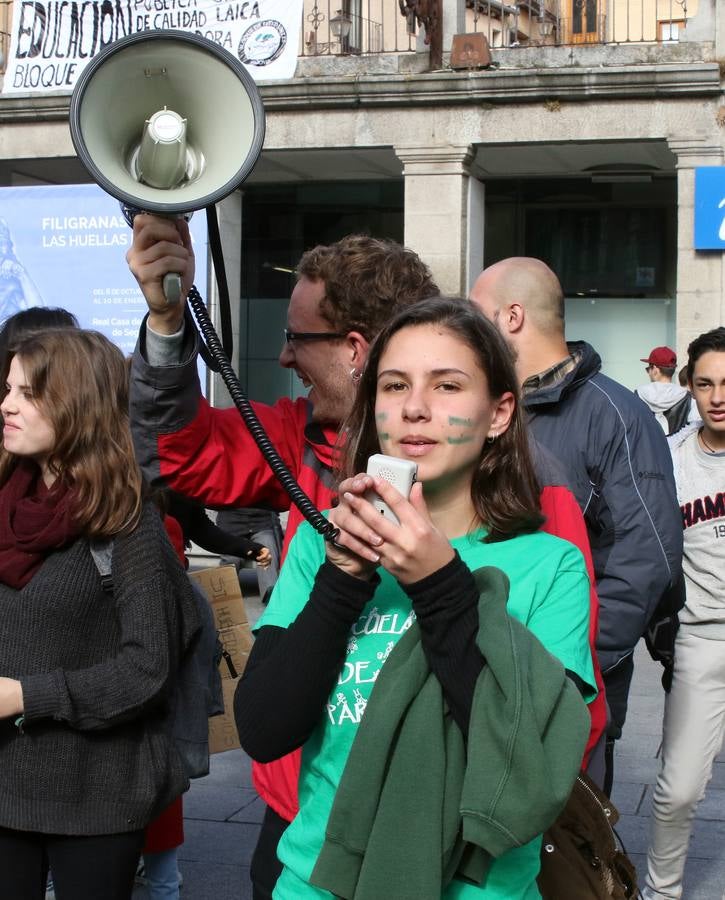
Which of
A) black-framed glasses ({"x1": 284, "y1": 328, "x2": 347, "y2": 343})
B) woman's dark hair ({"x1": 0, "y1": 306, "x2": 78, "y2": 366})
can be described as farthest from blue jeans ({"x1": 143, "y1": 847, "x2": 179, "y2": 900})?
black-framed glasses ({"x1": 284, "y1": 328, "x2": 347, "y2": 343})

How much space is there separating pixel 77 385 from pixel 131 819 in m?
1.03

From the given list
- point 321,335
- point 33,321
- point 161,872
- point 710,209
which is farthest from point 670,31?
point 321,335

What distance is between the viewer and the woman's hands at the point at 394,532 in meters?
1.81

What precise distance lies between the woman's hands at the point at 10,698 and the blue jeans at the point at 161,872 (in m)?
1.51

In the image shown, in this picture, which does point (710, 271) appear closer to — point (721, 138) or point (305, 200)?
point (721, 138)

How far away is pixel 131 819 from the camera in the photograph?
2.91 meters

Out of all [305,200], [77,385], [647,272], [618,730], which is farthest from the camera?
[305,200]

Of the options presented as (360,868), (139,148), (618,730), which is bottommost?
(618,730)

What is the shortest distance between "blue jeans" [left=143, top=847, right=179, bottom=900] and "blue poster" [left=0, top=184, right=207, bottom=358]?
10.1 meters

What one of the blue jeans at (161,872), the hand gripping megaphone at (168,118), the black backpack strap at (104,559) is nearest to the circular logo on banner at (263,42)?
the blue jeans at (161,872)

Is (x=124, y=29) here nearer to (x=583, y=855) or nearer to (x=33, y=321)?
(x=33, y=321)

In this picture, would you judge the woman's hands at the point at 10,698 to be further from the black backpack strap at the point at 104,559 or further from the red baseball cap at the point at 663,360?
the red baseball cap at the point at 663,360

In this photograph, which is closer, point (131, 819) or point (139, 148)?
point (139, 148)

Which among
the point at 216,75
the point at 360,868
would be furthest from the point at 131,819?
the point at 216,75
